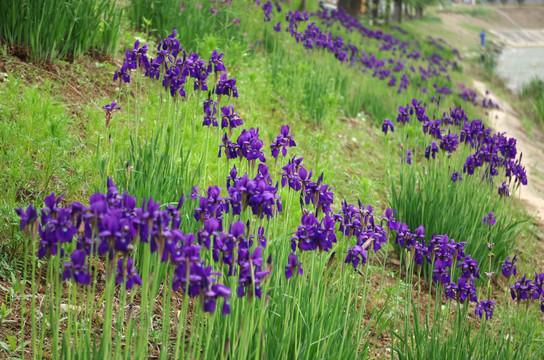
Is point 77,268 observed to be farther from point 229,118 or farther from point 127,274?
point 229,118

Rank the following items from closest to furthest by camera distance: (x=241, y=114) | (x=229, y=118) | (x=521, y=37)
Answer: (x=229, y=118) < (x=241, y=114) < (x=521, y=37)

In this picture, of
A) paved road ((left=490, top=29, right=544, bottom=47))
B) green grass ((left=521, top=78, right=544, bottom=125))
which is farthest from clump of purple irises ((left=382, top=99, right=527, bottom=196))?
paved road ((left=490, top=29, right=544, bottom=47))

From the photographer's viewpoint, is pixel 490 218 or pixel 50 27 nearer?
pixel 490 218

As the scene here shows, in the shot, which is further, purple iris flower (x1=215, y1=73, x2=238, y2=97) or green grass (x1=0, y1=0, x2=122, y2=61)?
green grass (x1=0, y1=0, x2=122, y2=61)

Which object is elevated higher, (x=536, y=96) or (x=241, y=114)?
(x=241, y=114)

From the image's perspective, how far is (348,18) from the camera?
1255 cm

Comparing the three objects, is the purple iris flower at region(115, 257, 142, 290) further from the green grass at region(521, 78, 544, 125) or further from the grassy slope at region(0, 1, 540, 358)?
the green grass at region(521, 78, 544, 125)

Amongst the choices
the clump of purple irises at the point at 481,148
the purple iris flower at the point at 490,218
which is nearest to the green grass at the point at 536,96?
the clump of purple irises at the point at 481,148

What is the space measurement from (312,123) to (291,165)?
13.9 ft

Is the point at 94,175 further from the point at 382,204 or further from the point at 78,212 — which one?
the point at 382,204

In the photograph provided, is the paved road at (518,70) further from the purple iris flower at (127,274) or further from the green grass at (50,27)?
the purple iris flower at (127,274)

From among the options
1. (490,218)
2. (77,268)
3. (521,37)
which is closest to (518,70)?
(490,218)

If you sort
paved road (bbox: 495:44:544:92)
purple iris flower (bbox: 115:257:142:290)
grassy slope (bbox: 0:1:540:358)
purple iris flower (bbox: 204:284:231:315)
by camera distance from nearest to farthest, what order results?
purple iris flower (bbox: 204:284:231:315), purple iris flower (bbox: 115:257:142:290), grassy slope (bbox: 0:1:540:358), paved road (bbox: 495:44:544:92)

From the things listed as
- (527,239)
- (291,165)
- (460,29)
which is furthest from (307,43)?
(460,29)
